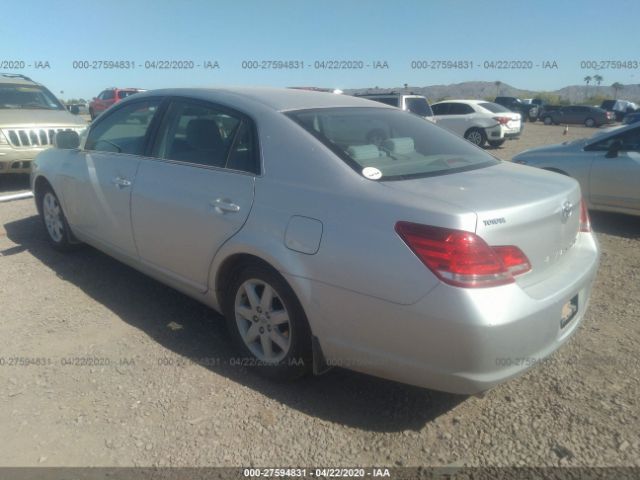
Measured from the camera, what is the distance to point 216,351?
335cm

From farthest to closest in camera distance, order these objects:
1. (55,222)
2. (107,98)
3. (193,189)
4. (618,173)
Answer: (107,98) < (618,173) < (55,222) < (193,189)

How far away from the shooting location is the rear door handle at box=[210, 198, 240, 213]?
9.64 ft

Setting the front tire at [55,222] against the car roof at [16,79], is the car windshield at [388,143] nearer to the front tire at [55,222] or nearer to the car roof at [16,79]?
the front tire at [55,222]

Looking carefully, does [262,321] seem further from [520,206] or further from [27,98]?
[27,98]

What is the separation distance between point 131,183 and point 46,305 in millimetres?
1183

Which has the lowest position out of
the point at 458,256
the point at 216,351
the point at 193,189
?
the point at 216,351

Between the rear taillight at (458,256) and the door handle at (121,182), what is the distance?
228 cm

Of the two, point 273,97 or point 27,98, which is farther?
point 27,98

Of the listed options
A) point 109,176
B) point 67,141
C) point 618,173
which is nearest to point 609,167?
point 618,173

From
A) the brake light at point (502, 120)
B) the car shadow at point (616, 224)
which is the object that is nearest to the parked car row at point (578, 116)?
the brake light at point (502, 120)

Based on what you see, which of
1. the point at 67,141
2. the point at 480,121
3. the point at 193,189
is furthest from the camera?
the point at 480,121

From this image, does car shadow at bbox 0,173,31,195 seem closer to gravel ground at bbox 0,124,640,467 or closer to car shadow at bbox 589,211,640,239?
gravel ground at bbox 0,124,640,467

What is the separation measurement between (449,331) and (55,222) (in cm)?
413

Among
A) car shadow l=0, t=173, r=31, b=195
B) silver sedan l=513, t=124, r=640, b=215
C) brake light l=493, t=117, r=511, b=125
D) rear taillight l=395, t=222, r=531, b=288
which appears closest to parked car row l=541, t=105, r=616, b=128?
brake light l=493, t=117, r=511, b=125
